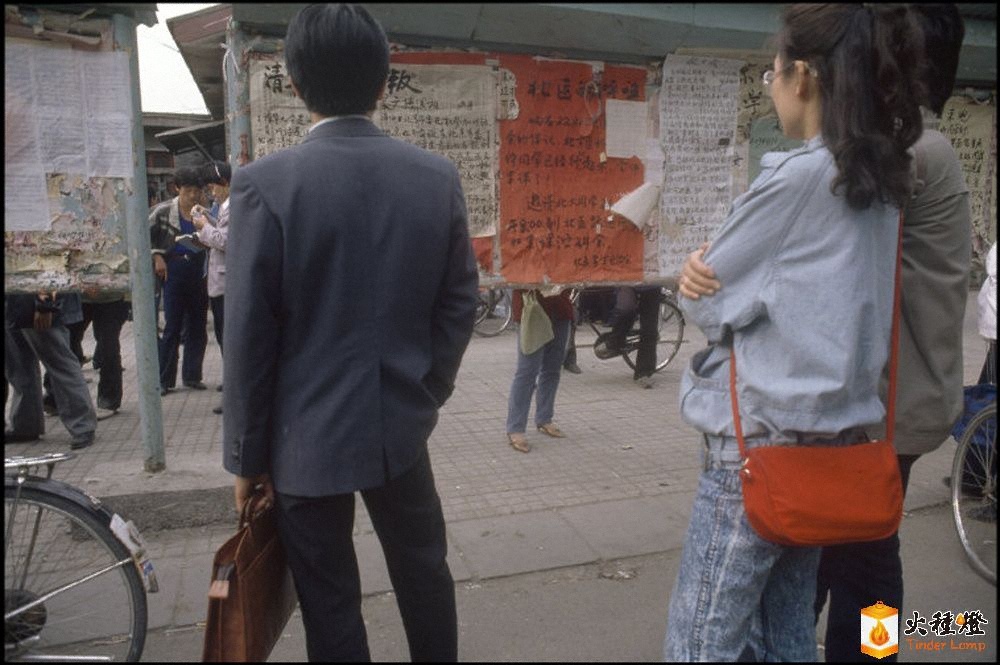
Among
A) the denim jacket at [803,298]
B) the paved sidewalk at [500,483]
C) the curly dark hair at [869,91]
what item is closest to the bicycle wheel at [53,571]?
the paved sidewalk at [500,483]

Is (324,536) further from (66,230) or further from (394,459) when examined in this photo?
(66,230)

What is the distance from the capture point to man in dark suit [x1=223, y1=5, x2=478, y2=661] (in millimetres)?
1689

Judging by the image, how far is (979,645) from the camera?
2.65m

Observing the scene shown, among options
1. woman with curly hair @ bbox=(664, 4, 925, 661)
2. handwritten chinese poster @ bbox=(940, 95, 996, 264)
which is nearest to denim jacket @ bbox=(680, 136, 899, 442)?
woman with curly hair @ bbox=(664, 4, 925, 661)

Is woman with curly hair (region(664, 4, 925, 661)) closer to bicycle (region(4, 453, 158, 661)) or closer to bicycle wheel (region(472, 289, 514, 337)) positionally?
bicycle (region(4, 453, 158, 661))

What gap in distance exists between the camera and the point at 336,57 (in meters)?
1.76

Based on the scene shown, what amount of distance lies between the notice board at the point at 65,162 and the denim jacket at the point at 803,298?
10.2 ft

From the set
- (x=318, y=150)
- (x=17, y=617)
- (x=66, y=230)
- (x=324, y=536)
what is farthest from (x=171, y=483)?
(x=318, y=150)

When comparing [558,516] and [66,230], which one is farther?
[558,516]

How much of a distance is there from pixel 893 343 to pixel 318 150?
1415 mm

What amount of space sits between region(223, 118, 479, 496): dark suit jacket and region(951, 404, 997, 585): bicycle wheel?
2843 mm

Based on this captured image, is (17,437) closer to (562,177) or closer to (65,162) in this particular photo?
(65,162)

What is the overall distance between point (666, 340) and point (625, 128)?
15.3 ft

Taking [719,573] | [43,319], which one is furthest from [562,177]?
[43,319]
